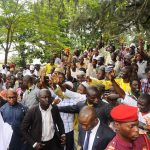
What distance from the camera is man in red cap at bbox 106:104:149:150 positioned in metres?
3.73

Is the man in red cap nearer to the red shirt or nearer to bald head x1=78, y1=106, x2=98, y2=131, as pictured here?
the red shirt

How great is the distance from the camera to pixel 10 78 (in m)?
10.7

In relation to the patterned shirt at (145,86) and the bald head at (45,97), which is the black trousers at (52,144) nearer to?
the bald head at (45,97)

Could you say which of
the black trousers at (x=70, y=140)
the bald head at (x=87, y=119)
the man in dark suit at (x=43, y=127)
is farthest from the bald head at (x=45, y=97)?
the bald head at (x=87, y=119)

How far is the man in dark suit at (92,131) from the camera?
181 inches

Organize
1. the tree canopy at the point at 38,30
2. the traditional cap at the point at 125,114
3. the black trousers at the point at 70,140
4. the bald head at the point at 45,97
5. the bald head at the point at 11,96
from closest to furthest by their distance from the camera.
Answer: the traditional cap at the point at 125,114 < the bald head at the point at 45,97 < the bald head at the point at 11,96 < the black trousers at the point at 70,140 < the tree canopy at the point at 38,30

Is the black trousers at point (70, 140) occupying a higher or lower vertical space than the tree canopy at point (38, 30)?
lower

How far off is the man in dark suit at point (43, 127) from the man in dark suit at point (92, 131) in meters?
1.84

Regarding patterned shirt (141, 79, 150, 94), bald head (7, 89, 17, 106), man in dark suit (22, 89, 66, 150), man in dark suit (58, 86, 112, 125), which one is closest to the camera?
man in dark suit (58, 86, 112, 125)

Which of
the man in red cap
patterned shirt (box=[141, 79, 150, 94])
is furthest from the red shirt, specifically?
Result: patterned shirt (box=[141, 79, 150, 94])

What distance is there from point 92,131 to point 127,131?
3.27 ft

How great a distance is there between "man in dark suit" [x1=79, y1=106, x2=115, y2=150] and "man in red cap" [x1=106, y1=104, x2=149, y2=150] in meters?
0.77

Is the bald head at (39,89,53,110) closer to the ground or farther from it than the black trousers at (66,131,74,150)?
farther from it

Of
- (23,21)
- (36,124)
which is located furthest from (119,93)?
(23,21)
